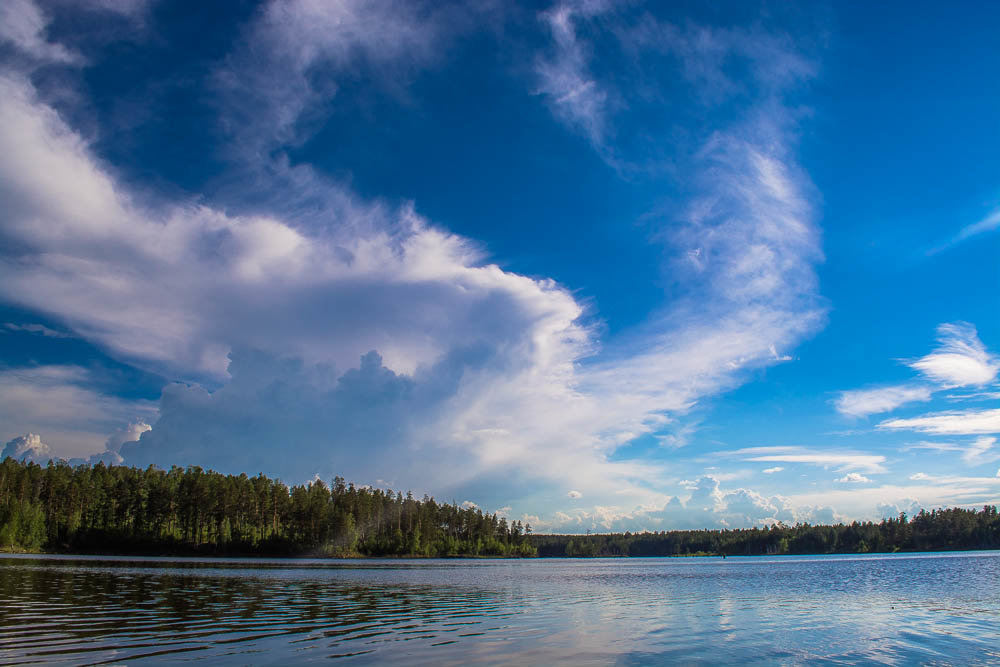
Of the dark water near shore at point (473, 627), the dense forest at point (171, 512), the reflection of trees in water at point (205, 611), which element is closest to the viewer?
the dark water near shore at point (473, 627)

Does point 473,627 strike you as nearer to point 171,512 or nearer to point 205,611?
point 205,611

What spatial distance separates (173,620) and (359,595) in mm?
22390

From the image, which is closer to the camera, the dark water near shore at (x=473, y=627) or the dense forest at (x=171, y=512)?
the dark water near shore at (x=473, y=627)

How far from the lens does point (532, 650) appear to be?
2545 centimetres

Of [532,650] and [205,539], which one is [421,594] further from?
[205,539]

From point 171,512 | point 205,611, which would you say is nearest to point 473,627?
point 205,611

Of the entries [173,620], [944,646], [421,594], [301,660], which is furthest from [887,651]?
[421,594]

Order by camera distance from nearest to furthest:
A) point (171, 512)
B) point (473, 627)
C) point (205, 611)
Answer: point (473, 627)
point (205, 611)
point (171, 512)

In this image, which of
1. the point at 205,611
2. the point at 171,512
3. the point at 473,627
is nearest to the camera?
the point at 473,627

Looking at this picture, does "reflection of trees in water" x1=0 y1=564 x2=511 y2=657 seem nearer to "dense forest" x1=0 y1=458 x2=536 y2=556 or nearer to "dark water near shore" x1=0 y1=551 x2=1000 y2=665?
"dark water near shore" x1=0 y1=551 x2=1000 y2=665

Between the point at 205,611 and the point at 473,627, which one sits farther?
the point at 205,611

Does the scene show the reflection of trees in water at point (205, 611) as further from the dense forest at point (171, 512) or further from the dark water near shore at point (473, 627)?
the dense forest at point (171, 512)

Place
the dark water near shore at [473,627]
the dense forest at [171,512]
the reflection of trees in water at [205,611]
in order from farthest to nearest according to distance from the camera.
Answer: the dense forest at [171,512] → the reflection of trees in water at [205,611] → the dark water near shore at [473,627]

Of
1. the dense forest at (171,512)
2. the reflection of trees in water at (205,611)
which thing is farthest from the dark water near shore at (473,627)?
the dense forest at (171,512)
